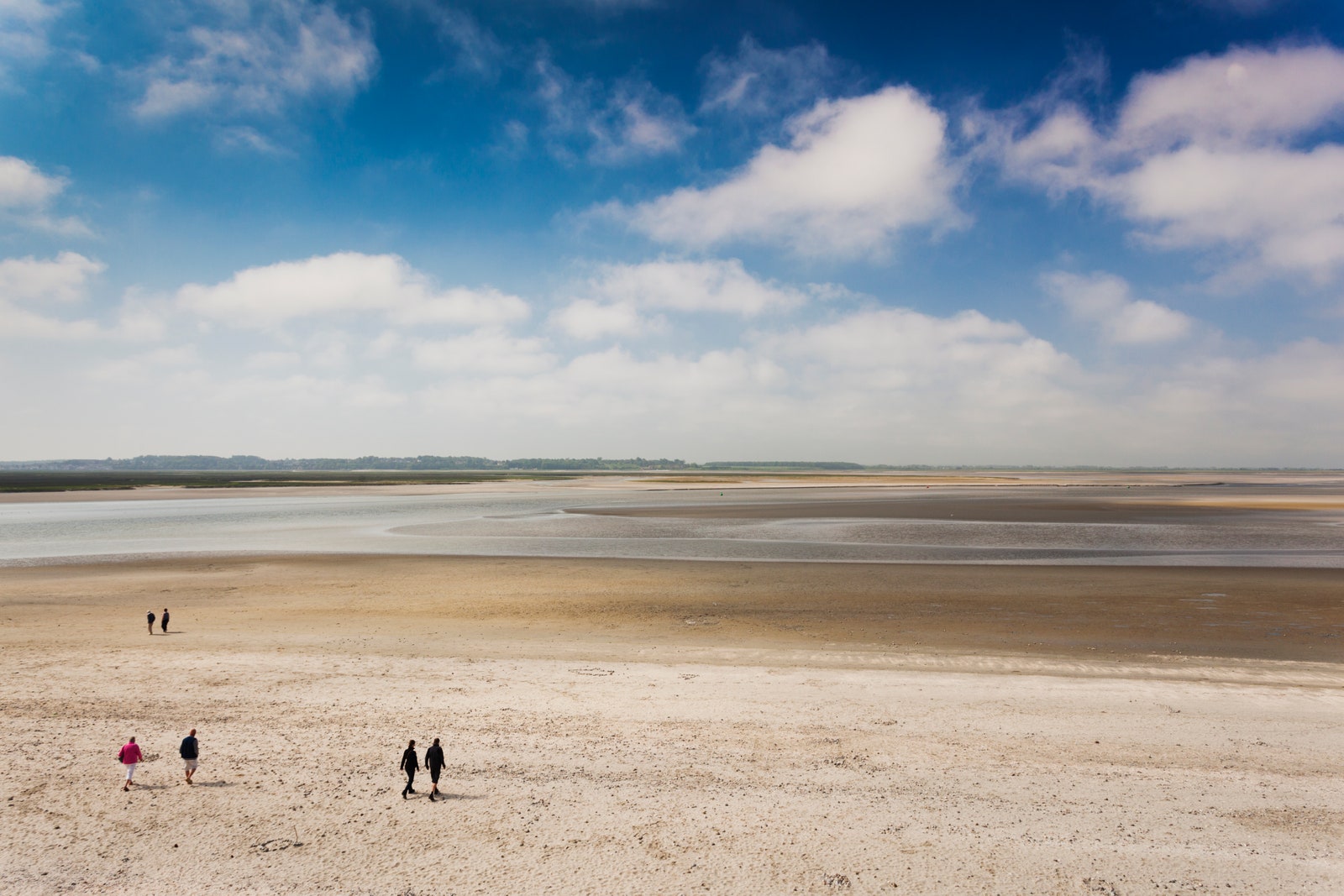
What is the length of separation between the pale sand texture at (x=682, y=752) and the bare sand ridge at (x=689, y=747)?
6 cm

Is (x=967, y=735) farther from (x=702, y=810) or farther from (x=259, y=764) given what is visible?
(x=259, y=764)

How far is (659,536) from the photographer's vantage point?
44.4 metres

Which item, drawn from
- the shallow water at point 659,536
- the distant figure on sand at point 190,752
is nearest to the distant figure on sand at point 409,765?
the distant figure on sand at point 190,752

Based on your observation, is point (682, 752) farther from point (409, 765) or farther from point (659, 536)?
point (659, 536)

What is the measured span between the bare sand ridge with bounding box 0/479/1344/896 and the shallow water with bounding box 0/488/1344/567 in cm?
1227

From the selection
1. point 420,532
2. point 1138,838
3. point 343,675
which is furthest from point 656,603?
point 420,532

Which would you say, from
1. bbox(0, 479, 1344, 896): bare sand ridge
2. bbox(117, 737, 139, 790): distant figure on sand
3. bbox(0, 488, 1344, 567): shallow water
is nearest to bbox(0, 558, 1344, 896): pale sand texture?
bbox(0, 479, 1344, 896): bare sand ridge

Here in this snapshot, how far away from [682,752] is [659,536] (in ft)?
106

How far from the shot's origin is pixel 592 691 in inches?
597

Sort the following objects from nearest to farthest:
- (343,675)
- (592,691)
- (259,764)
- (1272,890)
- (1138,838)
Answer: (1272,890)
(1138,838)
(259,764)
(592,691)
(343,675)

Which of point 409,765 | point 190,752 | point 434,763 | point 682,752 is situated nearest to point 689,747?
point 682,752

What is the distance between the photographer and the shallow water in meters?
35.7

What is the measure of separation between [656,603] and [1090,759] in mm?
A: 15047

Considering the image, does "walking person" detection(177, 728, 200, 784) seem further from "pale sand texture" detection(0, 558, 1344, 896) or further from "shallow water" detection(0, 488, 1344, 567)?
"shallow water" detection(0, 488, 1344, 567)
